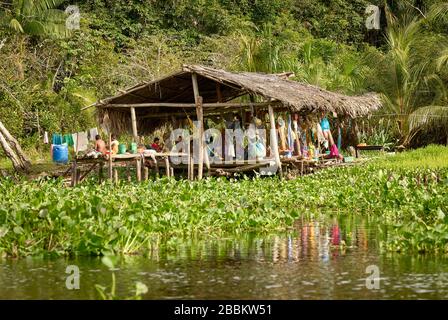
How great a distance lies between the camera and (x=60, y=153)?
23.9m

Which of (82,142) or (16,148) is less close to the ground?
(82,142)

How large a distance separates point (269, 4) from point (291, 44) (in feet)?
10.6

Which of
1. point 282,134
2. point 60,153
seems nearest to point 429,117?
point 282,134

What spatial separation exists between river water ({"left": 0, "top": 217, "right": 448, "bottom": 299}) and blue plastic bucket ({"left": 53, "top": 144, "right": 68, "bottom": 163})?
13491 millimetres

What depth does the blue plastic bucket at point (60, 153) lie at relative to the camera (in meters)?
23.8

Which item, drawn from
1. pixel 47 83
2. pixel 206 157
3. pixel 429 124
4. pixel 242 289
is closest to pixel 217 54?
pixel 47 83

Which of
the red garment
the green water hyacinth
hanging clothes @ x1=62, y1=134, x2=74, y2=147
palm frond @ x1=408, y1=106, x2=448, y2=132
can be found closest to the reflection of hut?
the red garment

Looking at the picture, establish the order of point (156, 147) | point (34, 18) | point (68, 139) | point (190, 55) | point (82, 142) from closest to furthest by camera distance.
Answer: point (156, 147)
point (34, 18)
point (82, 142)
point (68, 139)
point (190, 55)

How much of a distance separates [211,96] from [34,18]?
5.74 metres

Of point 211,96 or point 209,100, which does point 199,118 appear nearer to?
point 211,96

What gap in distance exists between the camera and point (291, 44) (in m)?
30.8
